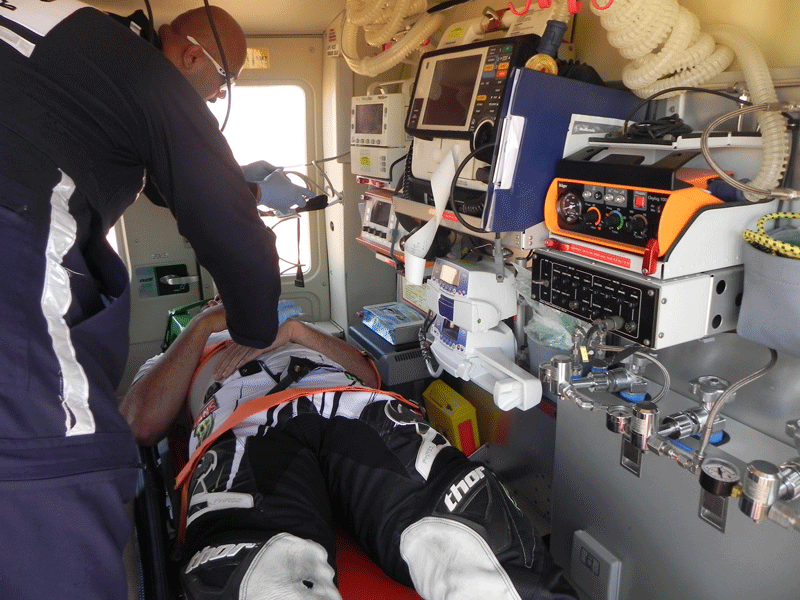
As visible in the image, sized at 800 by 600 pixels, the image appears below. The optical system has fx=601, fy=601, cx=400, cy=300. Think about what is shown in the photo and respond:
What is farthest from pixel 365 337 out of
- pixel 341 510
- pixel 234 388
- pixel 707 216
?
pixel 707 216

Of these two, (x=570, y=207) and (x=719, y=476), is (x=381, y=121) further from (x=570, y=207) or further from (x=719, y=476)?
(x=719, y=476)

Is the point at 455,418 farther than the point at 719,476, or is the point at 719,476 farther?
the point at 455,418

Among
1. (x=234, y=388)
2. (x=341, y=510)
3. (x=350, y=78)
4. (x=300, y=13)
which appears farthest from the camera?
(x=350, y=78)


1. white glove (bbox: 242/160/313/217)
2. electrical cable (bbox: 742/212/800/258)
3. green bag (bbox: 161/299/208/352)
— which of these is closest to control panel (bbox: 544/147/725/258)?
electrical cable (bbox: 742/212/800/258)

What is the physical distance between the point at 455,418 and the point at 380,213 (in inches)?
41.2

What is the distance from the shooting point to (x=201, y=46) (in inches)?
76.5

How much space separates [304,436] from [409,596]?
60 cm

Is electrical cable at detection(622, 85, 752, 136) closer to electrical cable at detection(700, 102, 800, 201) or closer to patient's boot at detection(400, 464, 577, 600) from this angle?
electrical cable at detection(700, 102, 800, 201)

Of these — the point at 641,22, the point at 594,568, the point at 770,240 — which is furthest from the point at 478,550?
the point at 641,22

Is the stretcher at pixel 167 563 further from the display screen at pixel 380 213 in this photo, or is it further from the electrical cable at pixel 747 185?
the display screen at pixel 380 213

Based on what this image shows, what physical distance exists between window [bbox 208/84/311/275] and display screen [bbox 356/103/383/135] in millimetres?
843

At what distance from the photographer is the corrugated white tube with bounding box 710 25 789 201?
4.60ft

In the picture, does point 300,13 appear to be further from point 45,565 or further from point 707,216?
point 45,565

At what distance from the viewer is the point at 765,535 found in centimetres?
144
